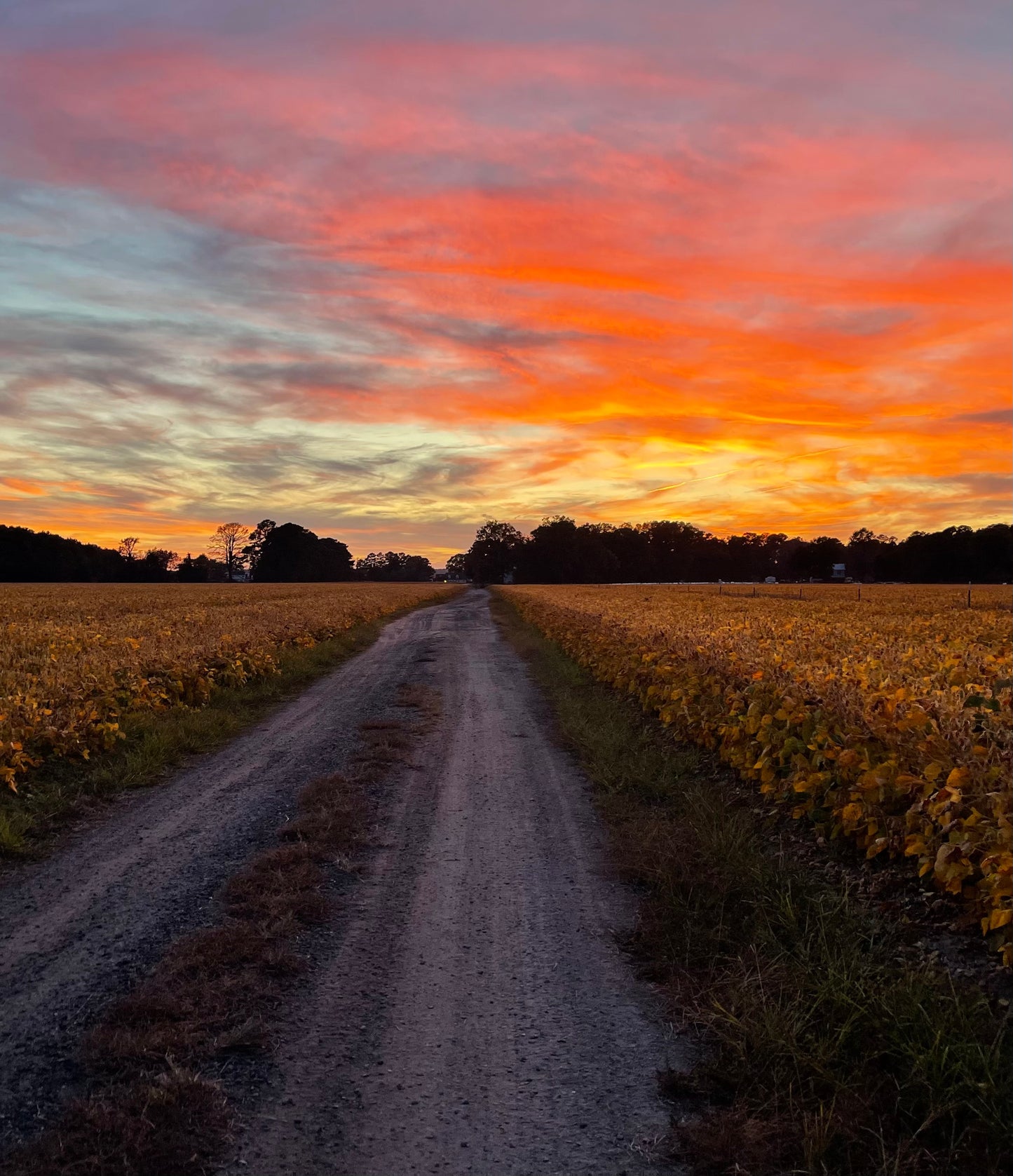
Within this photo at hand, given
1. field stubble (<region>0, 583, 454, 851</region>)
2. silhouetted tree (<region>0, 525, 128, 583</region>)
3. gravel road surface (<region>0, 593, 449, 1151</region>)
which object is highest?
silhouetted tree (<region>0, 525, 128, 583</region>)

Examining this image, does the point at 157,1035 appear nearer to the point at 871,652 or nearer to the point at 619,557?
the point at 871,652

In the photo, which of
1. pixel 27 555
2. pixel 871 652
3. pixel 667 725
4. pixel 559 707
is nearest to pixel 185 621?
pixel 559 707

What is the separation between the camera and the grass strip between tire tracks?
265cm

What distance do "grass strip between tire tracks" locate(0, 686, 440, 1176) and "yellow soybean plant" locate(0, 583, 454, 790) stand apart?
342 centimetres

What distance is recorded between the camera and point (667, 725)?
379 inches

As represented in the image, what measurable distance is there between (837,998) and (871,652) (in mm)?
5924

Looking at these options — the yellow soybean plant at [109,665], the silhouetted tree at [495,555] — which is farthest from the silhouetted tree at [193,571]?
the yellow soybean plant at [109,665]

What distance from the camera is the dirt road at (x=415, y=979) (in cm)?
280

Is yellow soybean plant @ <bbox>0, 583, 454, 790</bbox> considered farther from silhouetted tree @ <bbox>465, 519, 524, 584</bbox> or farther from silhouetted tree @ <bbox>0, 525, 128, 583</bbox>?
silhouetted tree @ <bbox>465, 519, 524, 584</bbox>

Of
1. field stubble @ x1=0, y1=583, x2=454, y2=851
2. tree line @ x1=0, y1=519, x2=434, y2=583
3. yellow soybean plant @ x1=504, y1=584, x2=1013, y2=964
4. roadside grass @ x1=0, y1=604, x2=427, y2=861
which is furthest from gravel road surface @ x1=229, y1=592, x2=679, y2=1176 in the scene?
tree line @ x1=0, y1=519, x2=434, y2=583

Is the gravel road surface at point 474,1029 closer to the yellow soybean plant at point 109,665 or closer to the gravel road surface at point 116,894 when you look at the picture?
the gravel road surface at point 116,894

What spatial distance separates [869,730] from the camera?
207 inches

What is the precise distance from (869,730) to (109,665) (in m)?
10.3

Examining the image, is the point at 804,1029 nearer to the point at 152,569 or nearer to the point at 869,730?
the point at 869,730
